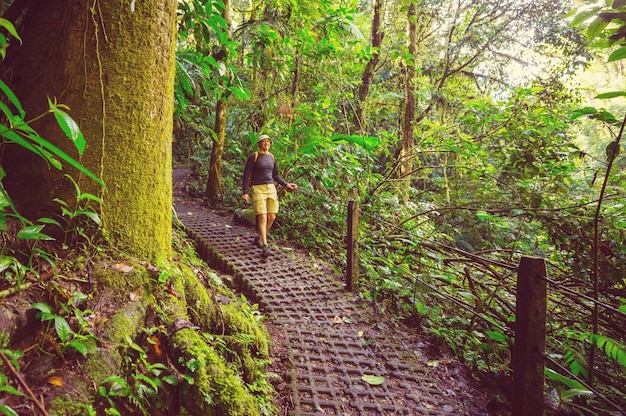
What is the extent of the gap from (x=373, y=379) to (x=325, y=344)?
25.0 inches

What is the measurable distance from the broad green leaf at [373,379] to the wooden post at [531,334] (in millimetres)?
1105

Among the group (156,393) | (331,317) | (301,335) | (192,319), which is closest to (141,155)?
(192,319)

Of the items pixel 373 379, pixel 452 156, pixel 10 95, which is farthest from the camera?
pixel 452 156

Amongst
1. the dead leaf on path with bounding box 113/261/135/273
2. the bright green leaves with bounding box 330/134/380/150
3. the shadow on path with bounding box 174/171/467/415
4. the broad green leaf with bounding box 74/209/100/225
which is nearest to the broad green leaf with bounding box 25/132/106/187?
the broad green leaf with bounding box 74/209/100/225

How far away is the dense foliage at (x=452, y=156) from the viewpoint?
3582mm

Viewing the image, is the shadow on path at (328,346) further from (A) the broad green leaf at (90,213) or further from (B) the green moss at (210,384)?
(A) the broad green leaf at (90,213)

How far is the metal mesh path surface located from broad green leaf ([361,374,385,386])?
0.02m

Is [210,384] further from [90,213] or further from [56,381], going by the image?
[90,213]

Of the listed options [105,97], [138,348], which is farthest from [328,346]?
[105,97]

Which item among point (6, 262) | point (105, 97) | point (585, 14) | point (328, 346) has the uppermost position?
point (585, 14)

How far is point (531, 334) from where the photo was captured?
2498mm

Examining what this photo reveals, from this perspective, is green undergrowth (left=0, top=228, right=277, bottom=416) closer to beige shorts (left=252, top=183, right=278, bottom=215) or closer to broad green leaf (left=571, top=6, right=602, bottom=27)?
broad green leaf (left=571, top=6, right=602, bottom=27)

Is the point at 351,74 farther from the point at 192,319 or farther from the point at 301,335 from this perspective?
the point at 192,319

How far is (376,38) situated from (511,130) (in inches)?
169
